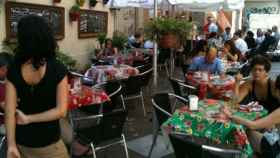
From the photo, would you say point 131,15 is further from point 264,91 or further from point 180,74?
point 264,91

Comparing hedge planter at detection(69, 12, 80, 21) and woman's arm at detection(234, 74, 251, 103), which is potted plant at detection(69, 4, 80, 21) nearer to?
hedge planter at detection(69, 12, 80, 21)

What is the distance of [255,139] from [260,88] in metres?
0.66

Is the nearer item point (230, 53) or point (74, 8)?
point (230, 53)

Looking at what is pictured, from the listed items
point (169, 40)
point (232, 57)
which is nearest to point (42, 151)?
point (169, 40)

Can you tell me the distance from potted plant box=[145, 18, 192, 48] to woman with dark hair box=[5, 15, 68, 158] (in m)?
4.76

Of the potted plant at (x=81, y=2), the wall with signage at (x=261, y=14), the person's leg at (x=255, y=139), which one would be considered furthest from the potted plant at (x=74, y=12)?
the wall with signage at (x=261, y=14)

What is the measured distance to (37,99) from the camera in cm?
178

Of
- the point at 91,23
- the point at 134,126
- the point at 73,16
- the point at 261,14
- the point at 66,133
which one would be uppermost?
the point at 261,14

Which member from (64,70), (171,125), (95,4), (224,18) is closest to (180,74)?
(95,4)

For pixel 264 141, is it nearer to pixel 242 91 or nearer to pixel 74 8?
pixel 242 91

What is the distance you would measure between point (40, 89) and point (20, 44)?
25 cm

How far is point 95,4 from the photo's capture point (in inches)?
375

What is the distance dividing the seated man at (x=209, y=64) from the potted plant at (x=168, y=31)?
1.00 metres

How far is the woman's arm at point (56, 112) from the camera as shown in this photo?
1.77m
